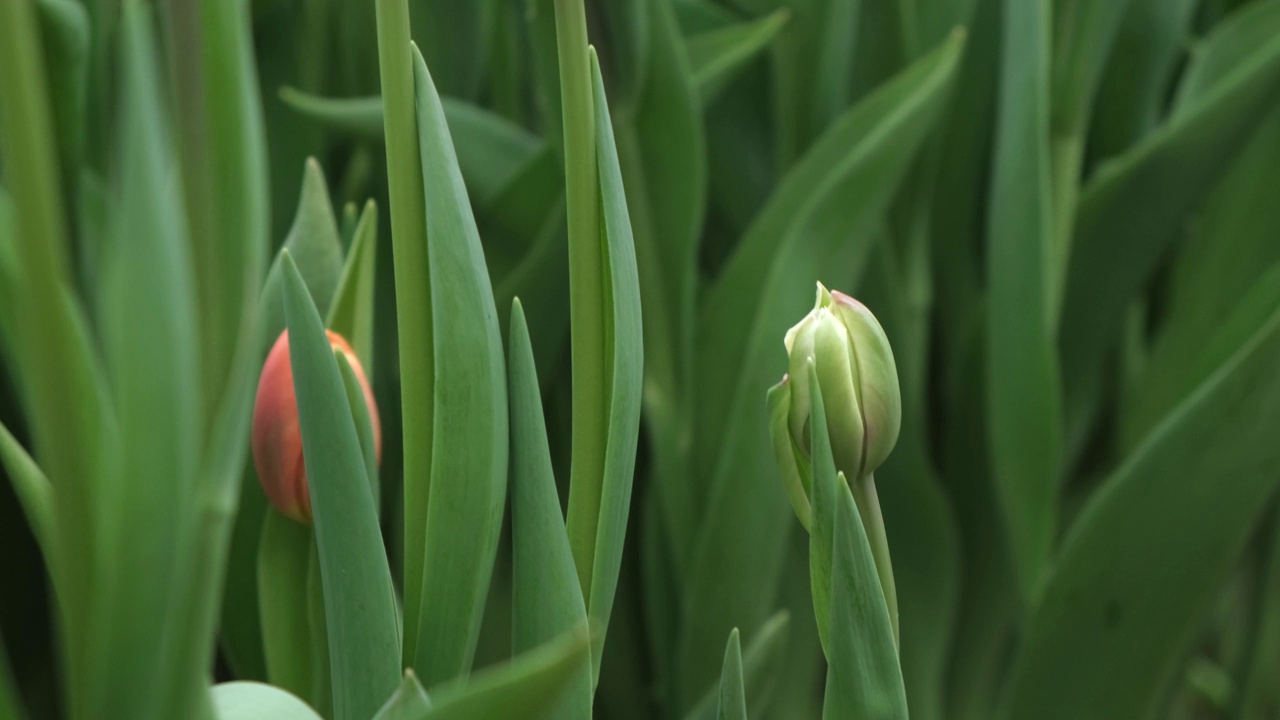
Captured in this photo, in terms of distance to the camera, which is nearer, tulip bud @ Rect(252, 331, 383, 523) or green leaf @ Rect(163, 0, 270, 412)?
green leaf @ Rect(163, 0, 270, 412)

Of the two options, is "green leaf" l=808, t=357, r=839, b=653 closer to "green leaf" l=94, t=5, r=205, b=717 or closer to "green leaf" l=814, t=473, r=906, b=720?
"green leaf" l=814, t=473, r=906, b=720

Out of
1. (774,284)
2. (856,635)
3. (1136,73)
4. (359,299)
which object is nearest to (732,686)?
(856,635)

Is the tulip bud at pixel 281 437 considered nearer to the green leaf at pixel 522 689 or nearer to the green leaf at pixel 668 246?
the green leaf at pixel 522 689

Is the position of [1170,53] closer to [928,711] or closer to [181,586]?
[928,711]

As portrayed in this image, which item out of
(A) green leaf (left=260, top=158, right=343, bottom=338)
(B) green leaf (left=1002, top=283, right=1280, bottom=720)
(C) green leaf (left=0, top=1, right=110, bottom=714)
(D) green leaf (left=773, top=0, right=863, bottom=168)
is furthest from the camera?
(D) green leaf (left=773, top=0, right=863, bottom=168)

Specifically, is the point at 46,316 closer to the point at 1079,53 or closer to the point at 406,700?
the point at 406,700

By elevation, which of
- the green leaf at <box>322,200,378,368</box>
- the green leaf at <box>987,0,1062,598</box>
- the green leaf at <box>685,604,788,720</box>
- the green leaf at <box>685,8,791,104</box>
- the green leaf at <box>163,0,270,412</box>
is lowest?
the green leaf at <box>685,604,788,720</box>

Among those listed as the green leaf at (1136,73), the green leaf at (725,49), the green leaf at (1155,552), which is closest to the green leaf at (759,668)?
the green leaf at (1155,552)

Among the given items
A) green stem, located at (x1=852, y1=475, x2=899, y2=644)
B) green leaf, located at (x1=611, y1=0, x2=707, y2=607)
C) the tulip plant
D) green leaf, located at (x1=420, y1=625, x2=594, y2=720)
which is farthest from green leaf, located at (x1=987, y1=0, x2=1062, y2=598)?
green leaf, located at (x1=420, y1=625, x2=594, y2=720)
